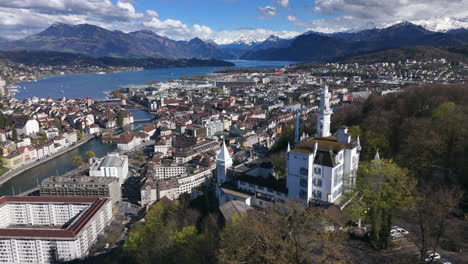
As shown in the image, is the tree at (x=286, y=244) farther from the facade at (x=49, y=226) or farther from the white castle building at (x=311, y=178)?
the facade at (x=49, y=226)

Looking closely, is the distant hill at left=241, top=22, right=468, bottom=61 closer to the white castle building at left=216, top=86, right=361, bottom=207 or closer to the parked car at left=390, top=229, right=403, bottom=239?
the white castle building at left=216, top=86, right=361, bottom=207

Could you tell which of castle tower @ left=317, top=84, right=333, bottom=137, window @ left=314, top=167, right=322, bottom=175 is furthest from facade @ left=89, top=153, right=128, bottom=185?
window @ left=314, top=167, right=322, bottom=175

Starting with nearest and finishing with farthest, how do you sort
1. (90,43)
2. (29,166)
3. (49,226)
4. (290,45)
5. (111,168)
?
(49,226), (111,168), (29,166), (290,45), (90,43)

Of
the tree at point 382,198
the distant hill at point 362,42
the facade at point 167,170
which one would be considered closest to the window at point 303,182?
the tree at point 382,198

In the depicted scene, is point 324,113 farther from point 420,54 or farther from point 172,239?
point 420,54

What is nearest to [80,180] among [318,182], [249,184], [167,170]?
[167,170]

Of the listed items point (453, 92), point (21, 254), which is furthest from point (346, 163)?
point (21, 254)
